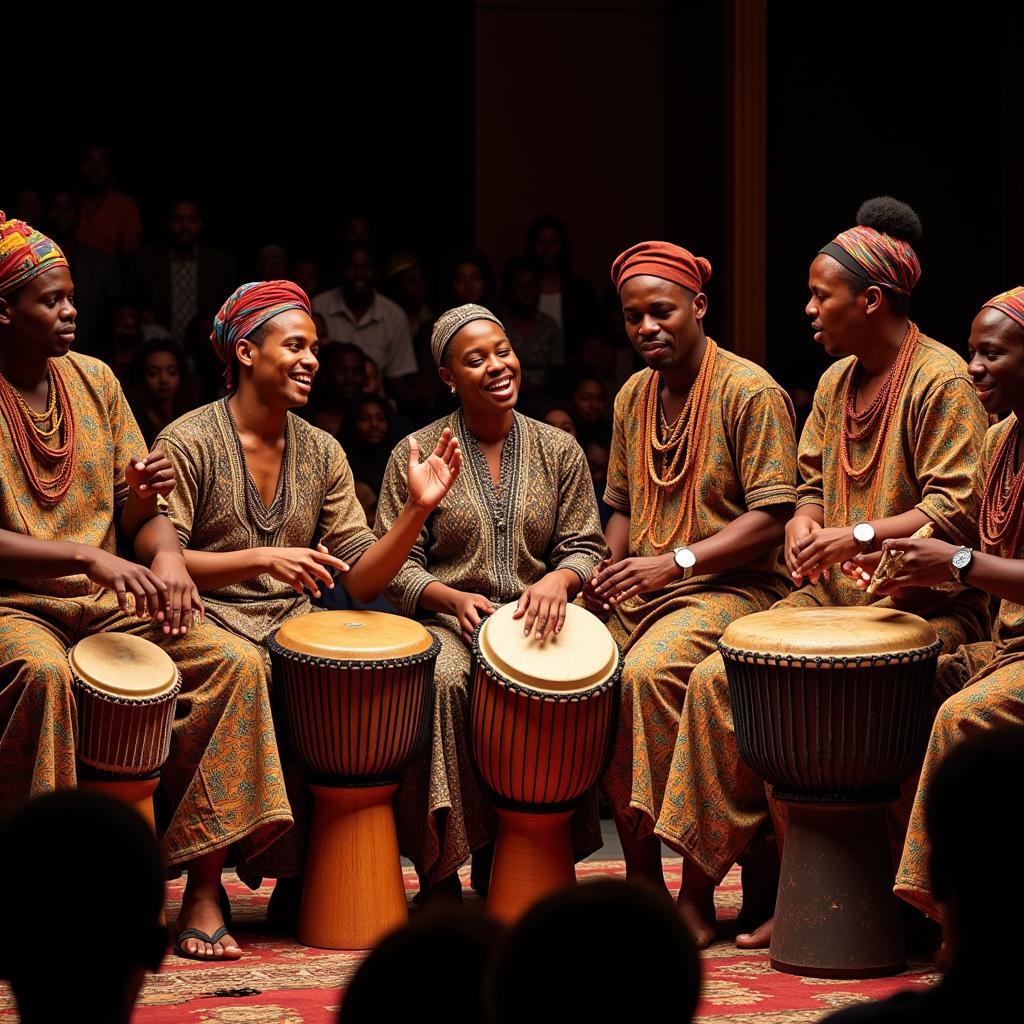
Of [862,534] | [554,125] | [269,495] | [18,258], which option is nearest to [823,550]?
[862,534]

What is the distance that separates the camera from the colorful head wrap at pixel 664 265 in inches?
209

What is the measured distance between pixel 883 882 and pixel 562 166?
7.10m

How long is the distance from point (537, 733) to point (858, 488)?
109cm

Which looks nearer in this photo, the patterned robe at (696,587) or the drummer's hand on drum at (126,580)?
the drummer's hand on drum at (126,580)

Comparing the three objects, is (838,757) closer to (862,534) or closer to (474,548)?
(862,534)

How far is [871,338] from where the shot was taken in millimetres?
4996

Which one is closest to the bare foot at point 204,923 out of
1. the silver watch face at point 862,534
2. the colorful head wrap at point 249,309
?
the colorful head wrap at point 249,309

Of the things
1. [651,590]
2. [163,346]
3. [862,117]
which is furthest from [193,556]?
[862,117]

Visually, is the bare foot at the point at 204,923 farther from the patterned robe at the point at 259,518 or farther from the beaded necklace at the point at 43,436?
the beaded necklace at the point at 43,436

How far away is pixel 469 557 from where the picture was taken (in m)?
5.35

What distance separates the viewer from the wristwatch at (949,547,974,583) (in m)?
4.33

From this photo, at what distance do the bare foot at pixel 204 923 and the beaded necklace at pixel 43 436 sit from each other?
43.0 inches

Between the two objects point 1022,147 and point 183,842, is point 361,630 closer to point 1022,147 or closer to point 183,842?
point 183,842

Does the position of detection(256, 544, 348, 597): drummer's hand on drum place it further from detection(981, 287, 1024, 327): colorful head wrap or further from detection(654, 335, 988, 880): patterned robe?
detection(981, 287, 1024, 327): colorful head wrap
